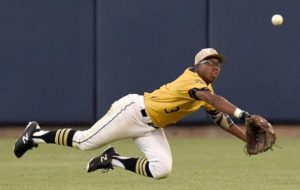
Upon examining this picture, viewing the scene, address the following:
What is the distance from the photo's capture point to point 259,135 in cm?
818

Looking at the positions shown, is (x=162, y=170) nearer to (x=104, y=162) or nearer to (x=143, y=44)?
(x=104, y=162)

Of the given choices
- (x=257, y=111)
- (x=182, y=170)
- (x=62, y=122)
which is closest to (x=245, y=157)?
(x=182, y=170)

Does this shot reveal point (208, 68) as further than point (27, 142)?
No

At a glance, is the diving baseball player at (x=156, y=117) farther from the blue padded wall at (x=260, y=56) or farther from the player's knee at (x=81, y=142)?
the blue padded wall at (x=260, y=56)

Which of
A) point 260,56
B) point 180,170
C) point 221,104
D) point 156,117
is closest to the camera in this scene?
point 221,104

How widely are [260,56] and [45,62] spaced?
3.10 m

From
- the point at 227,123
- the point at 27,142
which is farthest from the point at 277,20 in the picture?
the point at 27,142

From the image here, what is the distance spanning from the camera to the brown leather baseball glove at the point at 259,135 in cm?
791

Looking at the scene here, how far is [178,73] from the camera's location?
1438 cm

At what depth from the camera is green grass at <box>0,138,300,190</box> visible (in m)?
9.28

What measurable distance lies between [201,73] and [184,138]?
6101mm

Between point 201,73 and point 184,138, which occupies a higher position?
point 201,73

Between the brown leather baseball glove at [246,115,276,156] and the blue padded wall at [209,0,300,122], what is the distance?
6041 millimetres

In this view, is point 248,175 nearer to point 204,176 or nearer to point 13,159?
point 204,176
